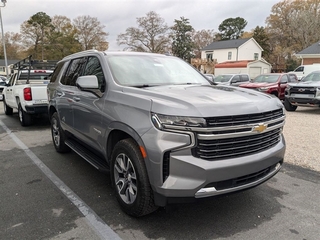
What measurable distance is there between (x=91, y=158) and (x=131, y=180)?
1134 millimetres

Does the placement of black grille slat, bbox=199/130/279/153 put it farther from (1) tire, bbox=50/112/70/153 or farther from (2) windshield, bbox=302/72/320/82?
(2) windshield, bbox=302/72/320/82

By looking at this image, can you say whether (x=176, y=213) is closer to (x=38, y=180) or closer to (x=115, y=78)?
(x=115, y=78)

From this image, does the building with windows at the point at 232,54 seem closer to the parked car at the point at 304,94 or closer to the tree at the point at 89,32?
the tree at the point at 89,32

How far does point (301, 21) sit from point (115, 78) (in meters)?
52.3

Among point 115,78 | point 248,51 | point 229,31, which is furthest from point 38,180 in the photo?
point 229,31

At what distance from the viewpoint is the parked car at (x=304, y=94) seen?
988cm

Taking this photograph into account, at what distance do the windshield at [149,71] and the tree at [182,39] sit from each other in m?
49.9

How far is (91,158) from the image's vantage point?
3826mm

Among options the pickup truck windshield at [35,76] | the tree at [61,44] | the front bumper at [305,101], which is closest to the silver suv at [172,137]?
the pickup truck windshield at [35,76]

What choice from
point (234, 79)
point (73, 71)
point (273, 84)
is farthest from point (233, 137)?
point (234, 79)

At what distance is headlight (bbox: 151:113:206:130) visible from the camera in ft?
7.93

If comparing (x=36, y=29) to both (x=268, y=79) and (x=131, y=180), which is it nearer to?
(x=268, y=79)

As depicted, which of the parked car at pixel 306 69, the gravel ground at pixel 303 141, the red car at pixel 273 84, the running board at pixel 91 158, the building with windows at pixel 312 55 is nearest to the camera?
the running board at pixel 91 158


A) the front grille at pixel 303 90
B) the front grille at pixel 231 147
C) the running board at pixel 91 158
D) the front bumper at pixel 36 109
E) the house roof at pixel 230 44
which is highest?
the house roof at pixel 230 44
